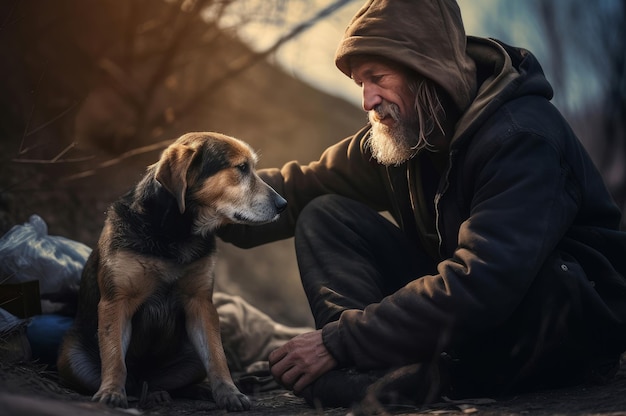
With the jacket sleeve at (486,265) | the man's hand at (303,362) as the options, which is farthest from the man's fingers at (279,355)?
the jacket sleeve at (486,265)

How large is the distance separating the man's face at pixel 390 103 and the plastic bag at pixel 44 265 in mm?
2233

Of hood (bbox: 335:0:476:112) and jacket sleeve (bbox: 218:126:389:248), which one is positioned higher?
hood (bbox: 335:0:476:112)

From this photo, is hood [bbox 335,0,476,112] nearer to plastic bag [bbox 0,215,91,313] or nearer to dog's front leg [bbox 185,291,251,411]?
dog's front leg [bbox 185,291,251,411]

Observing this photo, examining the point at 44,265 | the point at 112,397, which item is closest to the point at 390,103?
the point at 112,397

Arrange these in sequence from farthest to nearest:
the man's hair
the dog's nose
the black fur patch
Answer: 1. the dog's nose
2. the black fur patch
3. the man's hair

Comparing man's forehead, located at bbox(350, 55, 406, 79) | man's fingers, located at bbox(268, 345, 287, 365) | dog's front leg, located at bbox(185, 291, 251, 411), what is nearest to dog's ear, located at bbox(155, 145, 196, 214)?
dog's front leg, located at bbox(185, 291, 251, 411)

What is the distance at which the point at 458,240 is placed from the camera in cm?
346

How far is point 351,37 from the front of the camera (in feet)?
12.6

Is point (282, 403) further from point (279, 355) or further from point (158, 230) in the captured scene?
point (158, 230)

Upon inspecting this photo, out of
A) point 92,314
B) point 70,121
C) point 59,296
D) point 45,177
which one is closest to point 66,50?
point 70,121

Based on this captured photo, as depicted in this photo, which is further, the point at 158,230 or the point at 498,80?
the point at 158,230

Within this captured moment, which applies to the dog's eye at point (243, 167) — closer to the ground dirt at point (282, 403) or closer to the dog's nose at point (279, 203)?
the dog's nose at point (279, 203)

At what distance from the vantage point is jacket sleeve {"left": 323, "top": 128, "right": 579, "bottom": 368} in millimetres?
3189

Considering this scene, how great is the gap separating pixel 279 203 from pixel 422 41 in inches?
47.6
